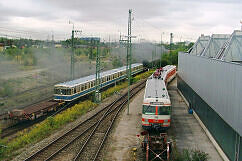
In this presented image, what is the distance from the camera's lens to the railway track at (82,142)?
13.6m

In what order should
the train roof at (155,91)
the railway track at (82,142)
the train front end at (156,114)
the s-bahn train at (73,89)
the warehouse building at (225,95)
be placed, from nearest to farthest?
the warehouse building at (225,95), the railway track at (82,142), the train front end at (156,114), the train roof at (155,91), the s-bahn train at (73,89)

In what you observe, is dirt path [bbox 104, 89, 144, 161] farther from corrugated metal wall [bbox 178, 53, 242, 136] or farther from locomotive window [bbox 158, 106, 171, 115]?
corrugated metal wall [bbox 178, 53, 242, 136]

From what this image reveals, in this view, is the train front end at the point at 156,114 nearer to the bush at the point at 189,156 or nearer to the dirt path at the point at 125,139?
the dirt path at the point at 125,139

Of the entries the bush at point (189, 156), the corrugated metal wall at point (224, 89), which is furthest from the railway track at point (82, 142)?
the corrugated metal wall at point (224, 89)

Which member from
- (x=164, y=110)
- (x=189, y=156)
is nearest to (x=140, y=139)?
(x=164, y=110)

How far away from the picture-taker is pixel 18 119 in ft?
62.7

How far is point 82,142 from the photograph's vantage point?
15844mm

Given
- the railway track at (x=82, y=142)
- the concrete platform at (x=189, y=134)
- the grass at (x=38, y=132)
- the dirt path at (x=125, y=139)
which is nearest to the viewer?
the railway track at (x=82, y=142)

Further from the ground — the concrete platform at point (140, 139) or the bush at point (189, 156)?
the bush at point (189, 156)

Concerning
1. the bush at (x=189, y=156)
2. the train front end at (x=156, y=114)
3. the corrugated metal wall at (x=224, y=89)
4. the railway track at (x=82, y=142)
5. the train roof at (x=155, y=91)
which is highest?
the corrugated metal wall at (x=224, y=89)

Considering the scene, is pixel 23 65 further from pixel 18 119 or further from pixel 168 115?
pixel 168 115

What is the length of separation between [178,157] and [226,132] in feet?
8.50

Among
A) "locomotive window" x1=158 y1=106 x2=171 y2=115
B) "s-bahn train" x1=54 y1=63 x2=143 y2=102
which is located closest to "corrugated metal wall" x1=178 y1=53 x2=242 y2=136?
"locomotive window" x1=158 y1=106 x2=171 y2=115

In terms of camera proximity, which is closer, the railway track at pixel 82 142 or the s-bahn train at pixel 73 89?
the railway track at pixel 82 142
